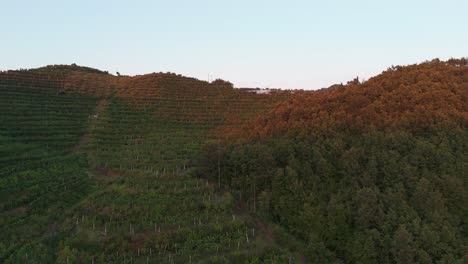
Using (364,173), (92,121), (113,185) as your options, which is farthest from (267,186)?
(92,121)

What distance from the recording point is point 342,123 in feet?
90.7

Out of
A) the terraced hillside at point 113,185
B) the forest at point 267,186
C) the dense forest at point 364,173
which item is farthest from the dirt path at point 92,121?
the dense forest at point 364,173

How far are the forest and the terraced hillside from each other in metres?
0.10

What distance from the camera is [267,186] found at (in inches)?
901

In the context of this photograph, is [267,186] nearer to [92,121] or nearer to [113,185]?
Result: [113,185]

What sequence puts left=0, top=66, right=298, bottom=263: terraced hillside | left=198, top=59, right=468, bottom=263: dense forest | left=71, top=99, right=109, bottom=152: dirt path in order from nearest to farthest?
1. left=0, top=66, right=298, bottom=263: terraced hillside
2. left=198, top=59, right=468, bottom=263: dense forest
3. left=71, top=99, right=109, bottom=152: dirt path

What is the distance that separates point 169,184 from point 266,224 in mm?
7086

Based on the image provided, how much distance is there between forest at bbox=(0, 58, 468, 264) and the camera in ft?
59.7

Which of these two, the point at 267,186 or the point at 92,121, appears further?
the point at 92,121

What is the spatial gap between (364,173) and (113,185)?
16.7m

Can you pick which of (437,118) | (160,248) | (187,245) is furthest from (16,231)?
(437,118)

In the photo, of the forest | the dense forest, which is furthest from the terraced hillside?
the dense forest

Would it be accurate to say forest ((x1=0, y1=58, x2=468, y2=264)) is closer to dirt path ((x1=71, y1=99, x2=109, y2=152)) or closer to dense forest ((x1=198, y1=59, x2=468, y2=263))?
dense forest ((x1=198, y1=59, x2=468, y2=263))

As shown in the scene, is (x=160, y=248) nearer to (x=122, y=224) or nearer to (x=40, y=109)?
(x=122, y=224)
